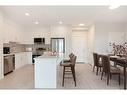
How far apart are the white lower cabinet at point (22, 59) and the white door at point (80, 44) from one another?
3033 millimetres

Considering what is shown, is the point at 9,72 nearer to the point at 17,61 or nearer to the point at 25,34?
the point at 17,61

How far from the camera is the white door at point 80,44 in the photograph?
10695 millimetres

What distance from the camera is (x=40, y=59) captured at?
161 inches

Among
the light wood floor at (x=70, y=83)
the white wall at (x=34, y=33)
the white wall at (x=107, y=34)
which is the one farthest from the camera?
the white wall at (x=34, y=33)

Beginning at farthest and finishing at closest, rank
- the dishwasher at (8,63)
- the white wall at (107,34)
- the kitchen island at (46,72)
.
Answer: the white wall at (107,34), the dishwasher at (8,63), the kitchen island at (46,72)

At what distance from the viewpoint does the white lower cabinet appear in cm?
799

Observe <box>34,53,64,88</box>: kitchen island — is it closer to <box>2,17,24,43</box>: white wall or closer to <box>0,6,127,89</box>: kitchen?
<box>0,6,127,89</box>: kitchen

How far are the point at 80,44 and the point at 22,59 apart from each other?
13.3ft

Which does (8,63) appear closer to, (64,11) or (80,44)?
(64,11)

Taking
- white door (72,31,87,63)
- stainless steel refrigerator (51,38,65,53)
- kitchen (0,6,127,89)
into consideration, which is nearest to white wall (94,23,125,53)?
kitchen (0,6,127,89)

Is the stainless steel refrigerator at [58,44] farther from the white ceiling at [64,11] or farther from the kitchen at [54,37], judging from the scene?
the white ceiling at [64,11]

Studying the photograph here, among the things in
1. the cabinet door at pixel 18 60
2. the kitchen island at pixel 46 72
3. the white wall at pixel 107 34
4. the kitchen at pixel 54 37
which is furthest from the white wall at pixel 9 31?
the white wall at pixel 107 34

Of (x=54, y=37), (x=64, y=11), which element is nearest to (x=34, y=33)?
(x=54, y=37)

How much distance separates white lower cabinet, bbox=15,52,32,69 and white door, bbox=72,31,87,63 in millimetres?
3033
